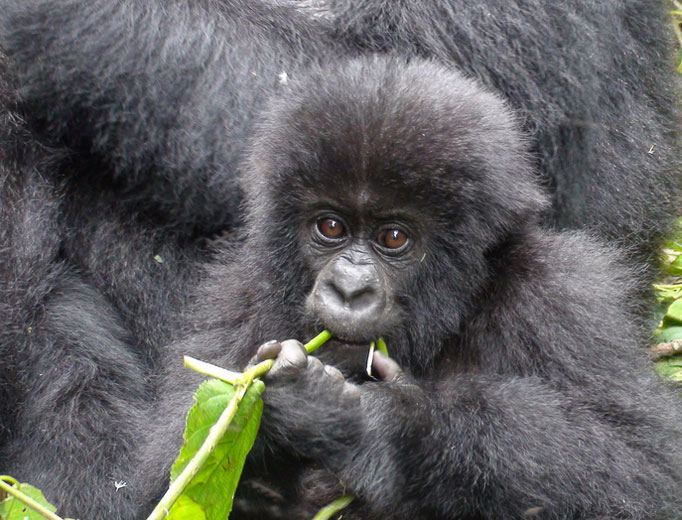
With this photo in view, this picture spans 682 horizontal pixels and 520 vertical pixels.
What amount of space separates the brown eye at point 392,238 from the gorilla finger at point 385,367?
25 centimetres

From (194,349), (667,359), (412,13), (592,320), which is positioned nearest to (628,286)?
(592,320)

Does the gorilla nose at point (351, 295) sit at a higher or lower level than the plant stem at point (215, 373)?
higher

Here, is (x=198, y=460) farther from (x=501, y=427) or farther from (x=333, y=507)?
(x=501, y=427)

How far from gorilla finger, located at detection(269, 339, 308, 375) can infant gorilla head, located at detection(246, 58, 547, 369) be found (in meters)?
0.15

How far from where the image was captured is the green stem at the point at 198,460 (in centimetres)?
252

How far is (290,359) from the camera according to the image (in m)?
2.71

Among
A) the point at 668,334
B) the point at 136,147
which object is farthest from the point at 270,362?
the point at 668,334

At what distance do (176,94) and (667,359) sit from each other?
178 centimetres

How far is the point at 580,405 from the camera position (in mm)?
2971

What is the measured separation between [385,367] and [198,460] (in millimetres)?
574

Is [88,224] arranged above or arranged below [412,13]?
below

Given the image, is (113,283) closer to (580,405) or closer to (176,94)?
(176,94)

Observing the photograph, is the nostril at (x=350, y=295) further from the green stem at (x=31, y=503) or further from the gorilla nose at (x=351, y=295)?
the green stem at (x=31, y=503)

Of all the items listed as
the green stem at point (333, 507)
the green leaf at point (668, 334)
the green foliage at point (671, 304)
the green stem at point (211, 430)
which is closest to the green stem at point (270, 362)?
the green stem at point (211, 430)
